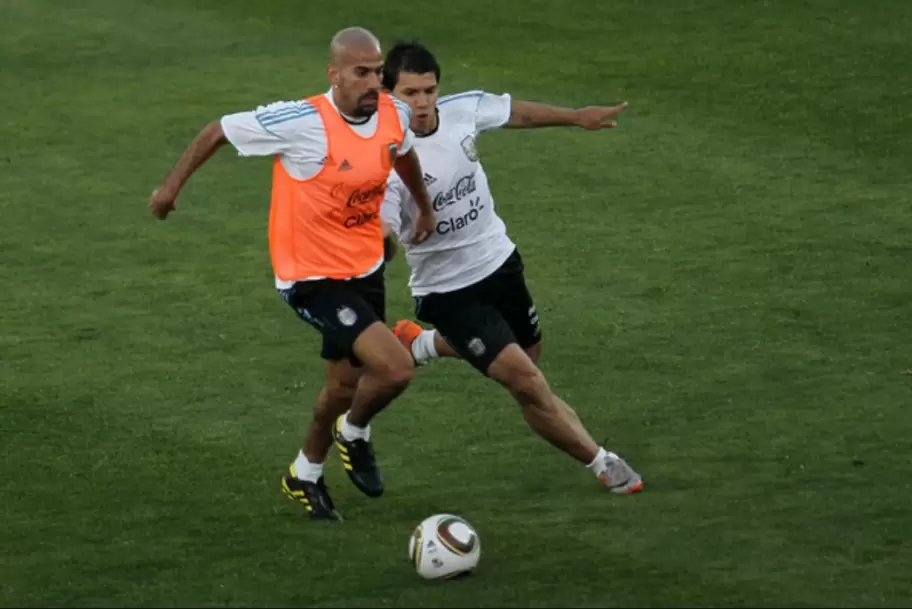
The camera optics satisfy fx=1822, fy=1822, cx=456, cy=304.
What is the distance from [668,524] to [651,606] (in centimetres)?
96

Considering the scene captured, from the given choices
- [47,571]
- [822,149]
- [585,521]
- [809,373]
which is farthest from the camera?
[822,149]

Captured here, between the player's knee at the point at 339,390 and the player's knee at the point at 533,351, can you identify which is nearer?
the player's knee at the point at 339,390

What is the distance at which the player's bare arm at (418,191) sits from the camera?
810cm

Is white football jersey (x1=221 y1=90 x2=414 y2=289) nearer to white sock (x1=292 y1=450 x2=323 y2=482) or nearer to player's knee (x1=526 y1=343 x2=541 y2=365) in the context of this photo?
white sock (x1=292 y1=450 x2=323 y2=482)

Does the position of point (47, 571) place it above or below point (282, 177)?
below

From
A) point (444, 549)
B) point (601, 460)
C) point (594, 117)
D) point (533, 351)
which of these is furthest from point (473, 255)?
point (444, 549)

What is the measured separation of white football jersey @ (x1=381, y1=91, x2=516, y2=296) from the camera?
8.46m

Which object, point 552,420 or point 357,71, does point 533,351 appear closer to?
point 552,420

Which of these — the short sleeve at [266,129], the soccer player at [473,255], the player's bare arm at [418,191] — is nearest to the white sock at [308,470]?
the soccer player at [473,255]

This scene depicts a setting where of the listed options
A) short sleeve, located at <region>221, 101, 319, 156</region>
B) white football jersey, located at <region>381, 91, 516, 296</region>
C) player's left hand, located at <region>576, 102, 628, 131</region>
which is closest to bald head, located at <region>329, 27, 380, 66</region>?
short sleeve, located at <region>221, 101, 319, 156</region>

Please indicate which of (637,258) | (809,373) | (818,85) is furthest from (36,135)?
(809,373)

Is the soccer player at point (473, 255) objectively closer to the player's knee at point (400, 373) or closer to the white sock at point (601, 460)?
the white sock at point (601, 460)

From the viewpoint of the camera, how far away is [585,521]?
26.1 ft

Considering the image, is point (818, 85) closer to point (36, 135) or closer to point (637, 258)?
point (637, 258)
